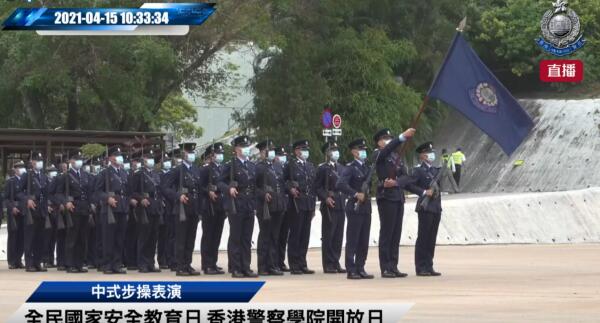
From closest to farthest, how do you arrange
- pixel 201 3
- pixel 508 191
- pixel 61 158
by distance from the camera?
pixel 61 158 → pixel 201 3 → pixel 508 191

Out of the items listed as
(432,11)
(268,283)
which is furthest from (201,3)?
(268,283)

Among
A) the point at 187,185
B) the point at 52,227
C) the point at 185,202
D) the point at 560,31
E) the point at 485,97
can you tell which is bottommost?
the point at 52,227

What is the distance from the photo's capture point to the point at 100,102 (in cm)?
4456

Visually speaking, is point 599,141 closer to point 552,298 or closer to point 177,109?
point 177,109

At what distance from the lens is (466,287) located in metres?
17.9

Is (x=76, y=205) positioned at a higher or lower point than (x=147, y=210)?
higher

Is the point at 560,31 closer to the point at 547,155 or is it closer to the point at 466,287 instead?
the point at 547,155

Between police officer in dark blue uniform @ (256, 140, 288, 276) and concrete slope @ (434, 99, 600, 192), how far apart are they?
1241 inches

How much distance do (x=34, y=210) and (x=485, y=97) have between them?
346 inches

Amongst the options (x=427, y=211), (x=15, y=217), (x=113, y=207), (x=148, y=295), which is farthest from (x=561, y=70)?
(x=148, y=295)

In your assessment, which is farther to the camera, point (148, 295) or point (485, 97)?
point (485, 97)

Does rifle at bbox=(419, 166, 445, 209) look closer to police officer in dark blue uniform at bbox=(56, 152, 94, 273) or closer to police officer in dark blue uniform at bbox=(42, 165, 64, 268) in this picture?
police officer in dark blue uniform at bbox=(56, 152, 94, 273)

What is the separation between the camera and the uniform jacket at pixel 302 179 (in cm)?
2180

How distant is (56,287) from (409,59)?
35639 mm
